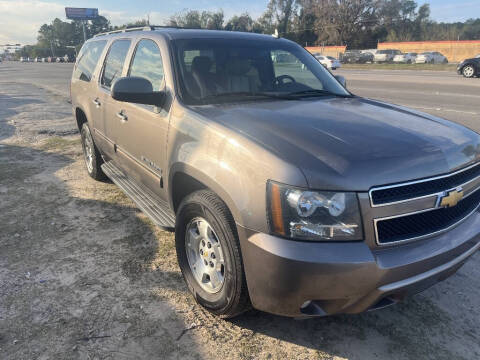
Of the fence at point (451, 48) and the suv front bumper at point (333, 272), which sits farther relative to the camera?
the fence at point (451, 48)

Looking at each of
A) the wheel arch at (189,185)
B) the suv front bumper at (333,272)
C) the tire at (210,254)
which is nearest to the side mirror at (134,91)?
the wheel arch at (189,185)

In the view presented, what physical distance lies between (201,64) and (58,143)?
553cm

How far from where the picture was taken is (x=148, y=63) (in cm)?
344

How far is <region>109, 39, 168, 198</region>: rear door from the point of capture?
10.0 feet

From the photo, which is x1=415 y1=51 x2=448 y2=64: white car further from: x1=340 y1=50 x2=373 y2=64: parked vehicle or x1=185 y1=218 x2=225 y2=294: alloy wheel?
x1=185 y1=218 x2=225 y2=294: alloy wheel

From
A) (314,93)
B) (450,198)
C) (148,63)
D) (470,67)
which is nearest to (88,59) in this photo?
(148,63)

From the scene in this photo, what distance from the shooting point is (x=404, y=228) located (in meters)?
2.09

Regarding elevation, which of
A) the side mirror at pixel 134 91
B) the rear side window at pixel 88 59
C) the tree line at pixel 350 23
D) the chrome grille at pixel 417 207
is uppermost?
the tree line at pixel 350 23

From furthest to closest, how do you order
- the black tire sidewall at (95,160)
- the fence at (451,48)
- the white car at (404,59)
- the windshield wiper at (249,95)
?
the fence at (451,48) → the white car at (404,59) → the black tire sidewall at (95,160) → the windshield wiper at (249,95)

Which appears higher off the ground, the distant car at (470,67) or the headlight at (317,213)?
the distant car at (470,67)

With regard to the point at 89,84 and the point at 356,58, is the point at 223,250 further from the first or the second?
the point at 356,58

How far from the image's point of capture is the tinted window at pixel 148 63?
3224mm

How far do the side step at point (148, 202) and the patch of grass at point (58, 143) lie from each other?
131 inches

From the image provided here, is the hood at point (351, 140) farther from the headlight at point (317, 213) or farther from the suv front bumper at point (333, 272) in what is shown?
the suv front bumper at point (333, 272)
